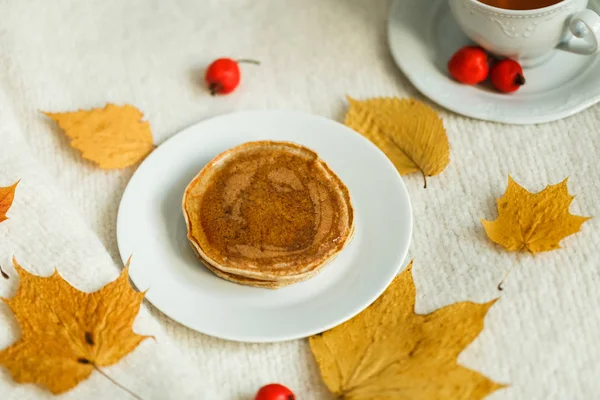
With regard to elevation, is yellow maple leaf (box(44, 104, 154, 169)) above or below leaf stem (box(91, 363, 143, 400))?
above

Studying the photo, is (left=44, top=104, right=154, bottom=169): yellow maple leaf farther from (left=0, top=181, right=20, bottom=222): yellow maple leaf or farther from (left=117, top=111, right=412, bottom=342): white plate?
(left=0, top=181, right=20, bottom=222): yellow maple leaf

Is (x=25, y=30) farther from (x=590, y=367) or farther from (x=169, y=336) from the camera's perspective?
(x=590, y=367)

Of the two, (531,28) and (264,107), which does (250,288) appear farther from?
(531,28)

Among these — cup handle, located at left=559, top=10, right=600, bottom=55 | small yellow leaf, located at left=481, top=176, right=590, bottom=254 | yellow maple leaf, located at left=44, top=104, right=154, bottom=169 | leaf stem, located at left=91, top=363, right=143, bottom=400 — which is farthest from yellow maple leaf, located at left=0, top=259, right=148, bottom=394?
cup handle, located at left=559, top=10, right=600, bottom=55

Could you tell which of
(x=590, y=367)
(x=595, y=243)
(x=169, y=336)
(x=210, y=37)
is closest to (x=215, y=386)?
(x=169, y=336)

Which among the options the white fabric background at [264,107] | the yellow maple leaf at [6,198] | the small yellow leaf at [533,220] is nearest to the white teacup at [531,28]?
the white fabric background at [264,107]

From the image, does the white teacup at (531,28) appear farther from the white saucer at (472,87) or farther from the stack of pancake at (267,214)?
the stack of pancake at (267,214)
